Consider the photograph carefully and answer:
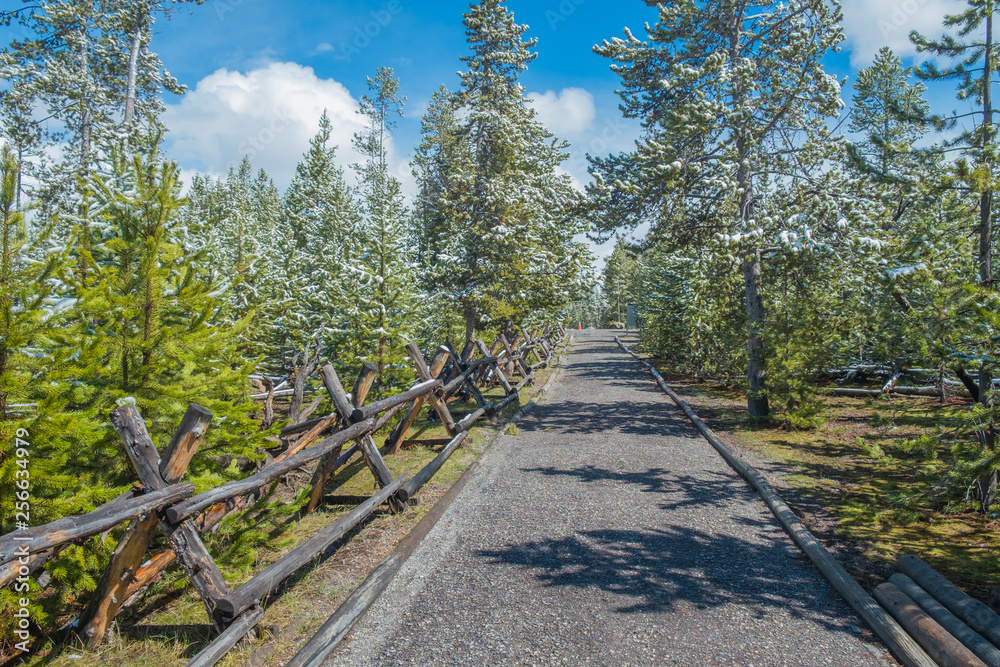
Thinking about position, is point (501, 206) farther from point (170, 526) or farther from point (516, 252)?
point (170, 526)

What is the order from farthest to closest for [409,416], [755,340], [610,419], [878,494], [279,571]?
[610,419] → [755,340] → [409,416] → [878,494] → [279,571]

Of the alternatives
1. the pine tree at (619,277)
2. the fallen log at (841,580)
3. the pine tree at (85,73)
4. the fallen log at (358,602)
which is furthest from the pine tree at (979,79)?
the pine tree at (619,277)

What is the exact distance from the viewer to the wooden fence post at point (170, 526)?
310 cm

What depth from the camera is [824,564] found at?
451 cm

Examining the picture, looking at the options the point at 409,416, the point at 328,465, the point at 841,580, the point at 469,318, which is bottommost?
the point at 841,580

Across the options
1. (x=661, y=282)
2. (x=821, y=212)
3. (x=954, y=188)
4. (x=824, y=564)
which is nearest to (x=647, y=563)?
(x=824, y=564)

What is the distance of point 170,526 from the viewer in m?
3.19

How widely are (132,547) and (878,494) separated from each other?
295 inches

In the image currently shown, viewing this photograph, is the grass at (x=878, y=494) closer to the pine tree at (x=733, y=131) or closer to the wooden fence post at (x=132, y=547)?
the pine tree at (x=733, y=131)

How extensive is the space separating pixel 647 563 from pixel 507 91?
52.7 ft

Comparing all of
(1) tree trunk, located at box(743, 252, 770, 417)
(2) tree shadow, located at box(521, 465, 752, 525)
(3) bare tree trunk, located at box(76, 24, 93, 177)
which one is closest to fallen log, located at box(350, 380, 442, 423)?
(2) tree shadow, located at box(521, 465, 752, 525)

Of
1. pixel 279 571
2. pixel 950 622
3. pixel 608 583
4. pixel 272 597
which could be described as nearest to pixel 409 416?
pixel 272 597

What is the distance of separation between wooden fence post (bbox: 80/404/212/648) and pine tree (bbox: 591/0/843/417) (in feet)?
27.4

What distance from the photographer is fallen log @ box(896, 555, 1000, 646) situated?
129 inches
